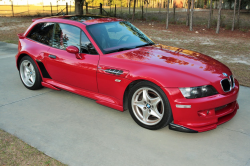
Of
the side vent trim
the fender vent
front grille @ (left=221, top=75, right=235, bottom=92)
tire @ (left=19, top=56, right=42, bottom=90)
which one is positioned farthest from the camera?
tire @ (left=19, top=56, right=42, bottom=90)

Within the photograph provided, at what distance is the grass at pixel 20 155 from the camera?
10.4 feet

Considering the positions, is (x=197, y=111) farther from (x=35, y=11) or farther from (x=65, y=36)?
(x=35, y=11)

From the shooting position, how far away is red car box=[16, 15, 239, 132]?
363cm

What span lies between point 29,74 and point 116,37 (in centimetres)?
221

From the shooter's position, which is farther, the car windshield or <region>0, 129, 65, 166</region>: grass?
the car windshield

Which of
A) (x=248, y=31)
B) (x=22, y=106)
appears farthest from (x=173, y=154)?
(x=248, y=31)

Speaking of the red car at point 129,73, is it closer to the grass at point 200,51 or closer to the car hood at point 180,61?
the car hood at point 180,61

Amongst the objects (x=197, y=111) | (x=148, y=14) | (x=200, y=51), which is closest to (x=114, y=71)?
(x=197, y=111)

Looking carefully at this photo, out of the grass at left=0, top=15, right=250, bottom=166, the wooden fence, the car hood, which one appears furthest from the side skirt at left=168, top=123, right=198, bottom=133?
the wooden fence

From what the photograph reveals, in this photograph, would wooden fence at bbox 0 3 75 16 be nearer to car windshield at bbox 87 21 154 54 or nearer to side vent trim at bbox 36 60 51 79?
side vent trim at bbox 36 60 51 79

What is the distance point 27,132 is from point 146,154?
1.81m

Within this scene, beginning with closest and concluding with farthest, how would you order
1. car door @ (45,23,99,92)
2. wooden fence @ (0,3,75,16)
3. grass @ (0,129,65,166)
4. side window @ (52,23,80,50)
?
grass @ (0,129,65,166) → car door @ (45,23,99,92) → side window @ (52,23,80,50) → wooden fence @ (0,3,75,16)

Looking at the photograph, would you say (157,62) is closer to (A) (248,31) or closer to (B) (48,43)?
(B) (48,43)

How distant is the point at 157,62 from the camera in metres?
4.00
